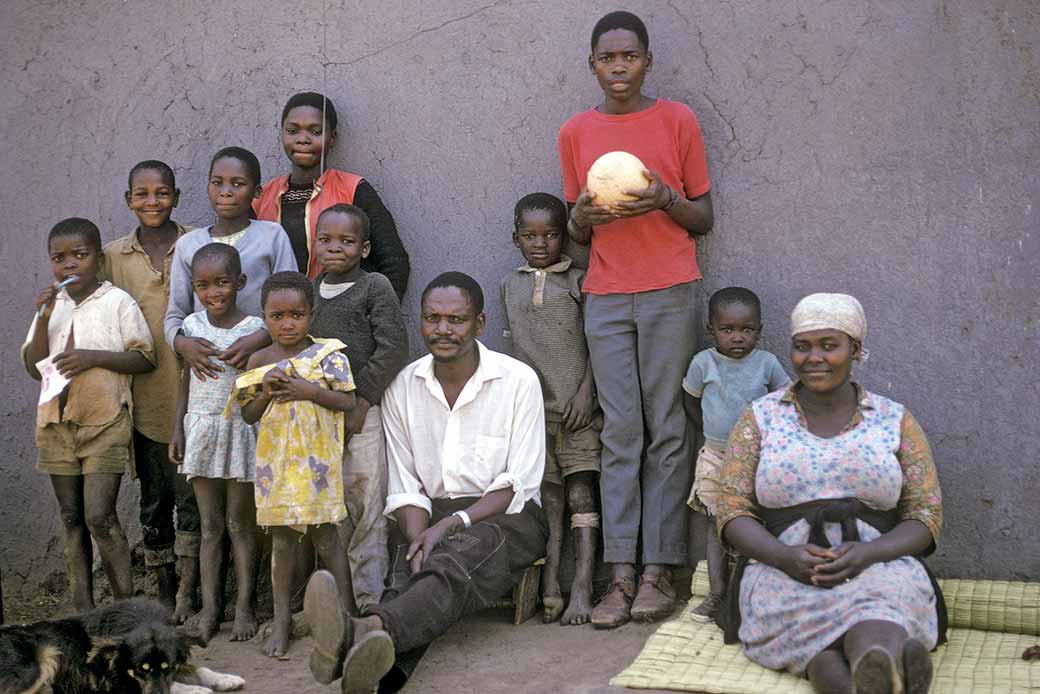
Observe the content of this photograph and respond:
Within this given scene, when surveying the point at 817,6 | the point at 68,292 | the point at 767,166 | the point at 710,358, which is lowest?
the point at 710,358

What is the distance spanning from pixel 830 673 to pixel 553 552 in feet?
5.20

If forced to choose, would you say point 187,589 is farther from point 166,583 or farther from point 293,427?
point 293,427

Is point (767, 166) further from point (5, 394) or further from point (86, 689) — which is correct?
point (5, 394)

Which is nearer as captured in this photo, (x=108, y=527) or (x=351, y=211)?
(x=351, y=211)

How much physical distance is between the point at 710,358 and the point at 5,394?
11.0 feet

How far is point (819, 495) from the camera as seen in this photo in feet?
13.0

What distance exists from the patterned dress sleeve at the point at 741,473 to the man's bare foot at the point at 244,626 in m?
1.86

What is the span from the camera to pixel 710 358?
4.66 metres

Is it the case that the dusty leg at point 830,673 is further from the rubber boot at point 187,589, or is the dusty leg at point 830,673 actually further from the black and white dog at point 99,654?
the rubber boot at point 187,589

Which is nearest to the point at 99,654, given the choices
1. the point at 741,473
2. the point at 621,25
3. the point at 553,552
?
the point at 553,552

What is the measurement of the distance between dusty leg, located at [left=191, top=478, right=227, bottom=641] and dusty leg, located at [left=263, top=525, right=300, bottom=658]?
0.35m

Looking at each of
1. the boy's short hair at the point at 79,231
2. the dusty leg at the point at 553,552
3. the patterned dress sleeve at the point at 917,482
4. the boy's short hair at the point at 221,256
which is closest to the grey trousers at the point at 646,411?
the dusty leg at the point at 553,552

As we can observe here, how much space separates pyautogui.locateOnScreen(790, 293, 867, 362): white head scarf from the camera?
3961mm

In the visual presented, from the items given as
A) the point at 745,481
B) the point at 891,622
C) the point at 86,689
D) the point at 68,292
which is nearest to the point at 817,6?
the point at 745,481
